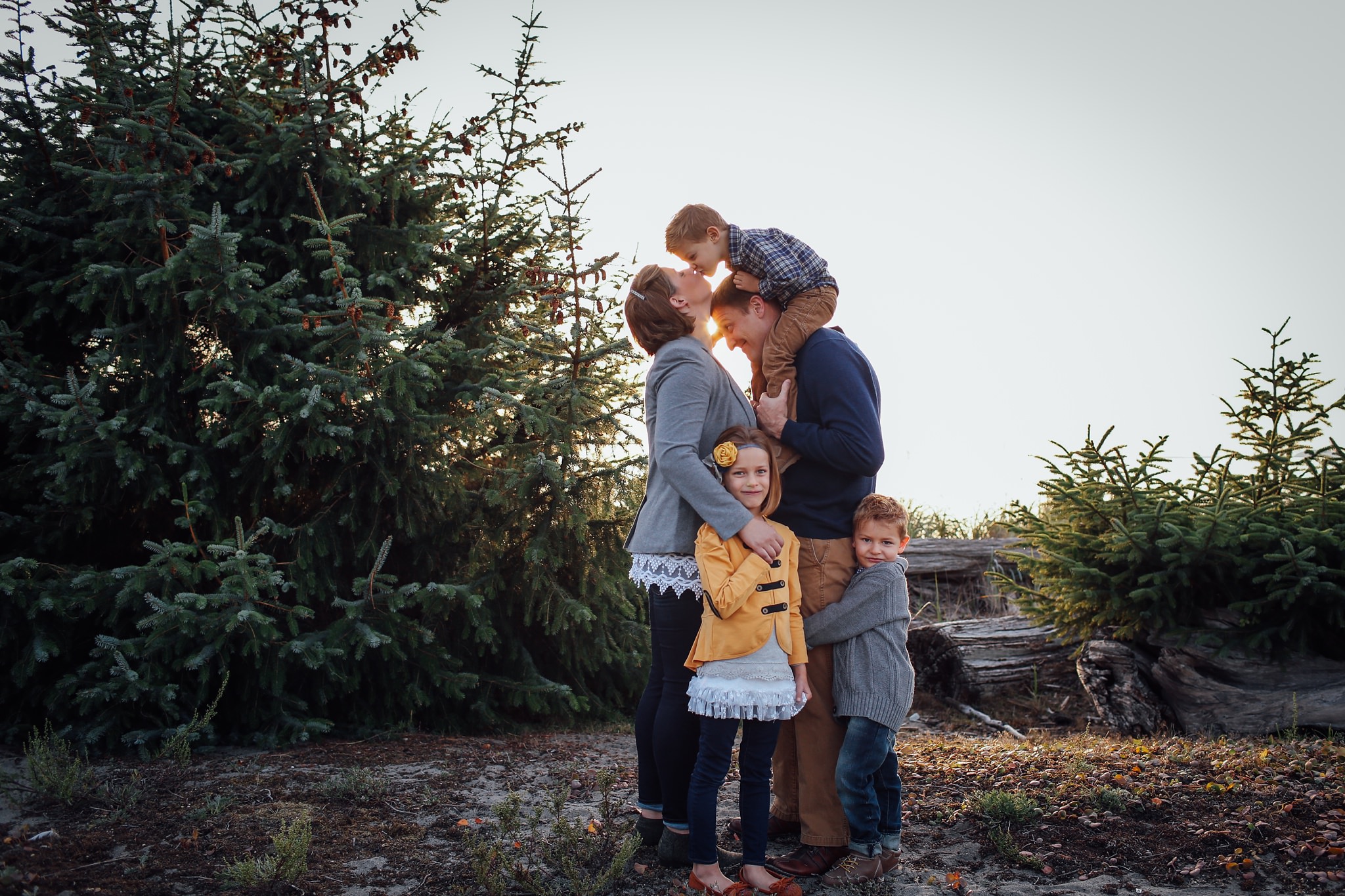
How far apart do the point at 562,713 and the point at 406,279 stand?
9.77 feet

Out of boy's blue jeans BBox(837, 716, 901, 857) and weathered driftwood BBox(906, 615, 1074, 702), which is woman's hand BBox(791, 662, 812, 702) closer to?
boy's blue jeans BBox(837, 716, 901, 857)

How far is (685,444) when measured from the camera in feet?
10.1

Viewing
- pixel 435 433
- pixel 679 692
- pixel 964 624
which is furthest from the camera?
pixel 964 624

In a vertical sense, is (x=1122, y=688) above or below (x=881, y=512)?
below

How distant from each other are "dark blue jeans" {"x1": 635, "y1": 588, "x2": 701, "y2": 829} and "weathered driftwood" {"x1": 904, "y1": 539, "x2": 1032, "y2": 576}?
5.69 metres

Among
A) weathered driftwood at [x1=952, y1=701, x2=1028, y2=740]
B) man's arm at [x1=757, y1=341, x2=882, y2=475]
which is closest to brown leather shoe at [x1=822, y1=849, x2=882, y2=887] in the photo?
man's arm at [x1=757, y1=341, x2=882, y2=475]

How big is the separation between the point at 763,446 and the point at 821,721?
1081 millimetres

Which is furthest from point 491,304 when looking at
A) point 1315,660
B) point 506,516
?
point 1315,660

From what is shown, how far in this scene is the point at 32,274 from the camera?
16.8 feet

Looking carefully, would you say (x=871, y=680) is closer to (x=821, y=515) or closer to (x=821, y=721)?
(x=821, y=721)

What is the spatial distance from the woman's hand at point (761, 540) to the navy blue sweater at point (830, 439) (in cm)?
37

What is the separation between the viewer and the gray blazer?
299cm

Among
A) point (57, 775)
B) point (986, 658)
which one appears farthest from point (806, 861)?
point (986, 658)

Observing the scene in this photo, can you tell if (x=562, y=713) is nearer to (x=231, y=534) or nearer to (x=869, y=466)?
(x=231, y=534)
